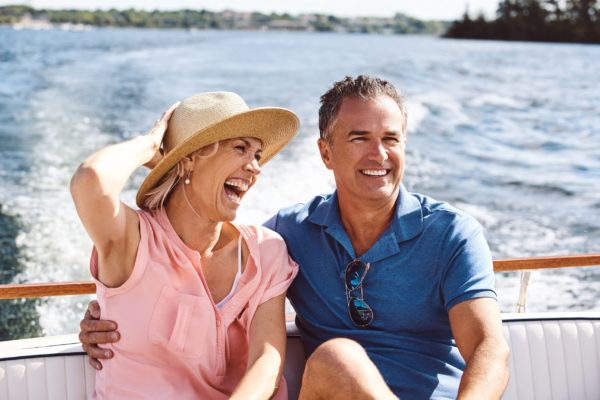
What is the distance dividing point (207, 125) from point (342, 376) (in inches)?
25.6

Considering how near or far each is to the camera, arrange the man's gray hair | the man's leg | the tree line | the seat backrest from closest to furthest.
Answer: the man's leg, the man's gray hair, the seat backrest, the tree line

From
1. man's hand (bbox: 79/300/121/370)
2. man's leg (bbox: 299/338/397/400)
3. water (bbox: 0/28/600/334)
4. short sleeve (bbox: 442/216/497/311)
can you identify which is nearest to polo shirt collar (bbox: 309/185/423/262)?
short sleeve (bbox: 442/216/497/311)

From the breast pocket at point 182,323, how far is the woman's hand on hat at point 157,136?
0.32 m

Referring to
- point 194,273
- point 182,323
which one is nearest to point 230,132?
point 194,273

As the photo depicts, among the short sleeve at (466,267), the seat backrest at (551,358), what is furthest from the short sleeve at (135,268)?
the seat backrest at (551,358)

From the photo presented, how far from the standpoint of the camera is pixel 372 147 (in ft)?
6.69

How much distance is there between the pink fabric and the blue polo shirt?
0.18 meters

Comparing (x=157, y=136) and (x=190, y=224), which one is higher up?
(x=157, y=136)

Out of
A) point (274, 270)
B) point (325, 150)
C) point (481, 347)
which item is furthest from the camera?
point (325, 150)

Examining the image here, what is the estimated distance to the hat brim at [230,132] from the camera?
72.9 inches

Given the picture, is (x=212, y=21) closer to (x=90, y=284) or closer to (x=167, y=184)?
(x=90, y=284)

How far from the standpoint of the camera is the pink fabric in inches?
73.2

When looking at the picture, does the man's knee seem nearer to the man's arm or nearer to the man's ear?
the man's arm

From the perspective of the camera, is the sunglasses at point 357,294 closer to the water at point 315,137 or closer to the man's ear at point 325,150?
the man's ear at point 325,150
